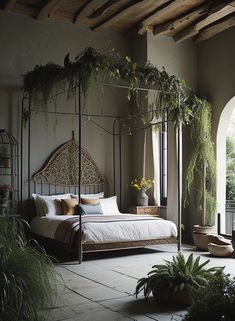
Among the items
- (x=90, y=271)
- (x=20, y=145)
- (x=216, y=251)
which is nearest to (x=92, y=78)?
(x=20, y=145)

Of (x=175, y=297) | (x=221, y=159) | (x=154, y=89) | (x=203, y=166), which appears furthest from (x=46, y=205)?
(x=175, y=297)

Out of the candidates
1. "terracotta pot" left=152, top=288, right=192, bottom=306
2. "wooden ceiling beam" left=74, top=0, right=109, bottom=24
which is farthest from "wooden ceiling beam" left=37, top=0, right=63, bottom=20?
"terracotta pot" left=152, top=288, right=192, bottom=306

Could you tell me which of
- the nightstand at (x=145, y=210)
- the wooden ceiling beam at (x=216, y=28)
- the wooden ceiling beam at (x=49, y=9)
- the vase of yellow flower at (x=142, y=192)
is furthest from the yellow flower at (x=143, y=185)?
the wooden ceiling beam at (x=49, y=9)

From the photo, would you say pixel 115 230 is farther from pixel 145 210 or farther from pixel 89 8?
pixel 89 8

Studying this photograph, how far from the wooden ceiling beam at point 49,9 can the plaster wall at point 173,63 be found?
1.85m

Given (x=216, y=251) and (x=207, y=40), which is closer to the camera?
(x=216, y=251)

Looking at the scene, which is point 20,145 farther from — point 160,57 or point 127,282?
point 127,282

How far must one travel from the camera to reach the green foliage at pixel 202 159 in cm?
740

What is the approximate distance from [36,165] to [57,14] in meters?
2.74

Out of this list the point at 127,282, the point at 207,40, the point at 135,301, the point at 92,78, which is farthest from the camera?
the point at 207,40

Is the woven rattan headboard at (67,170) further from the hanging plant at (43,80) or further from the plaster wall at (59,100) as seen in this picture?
the hanging plant at (43,80)

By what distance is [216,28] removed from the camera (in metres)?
7.56

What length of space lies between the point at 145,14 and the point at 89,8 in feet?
3.43

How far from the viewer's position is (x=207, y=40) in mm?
8047
